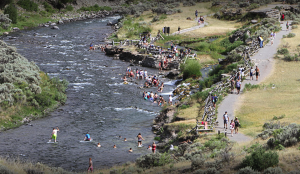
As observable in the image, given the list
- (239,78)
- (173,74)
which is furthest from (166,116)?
(173,74)

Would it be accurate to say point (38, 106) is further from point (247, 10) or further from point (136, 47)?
point (247, 10)

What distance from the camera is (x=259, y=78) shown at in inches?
1702

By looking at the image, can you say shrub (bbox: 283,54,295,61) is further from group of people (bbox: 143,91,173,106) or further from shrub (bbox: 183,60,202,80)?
group of people (bbox: 143,91,173,106)

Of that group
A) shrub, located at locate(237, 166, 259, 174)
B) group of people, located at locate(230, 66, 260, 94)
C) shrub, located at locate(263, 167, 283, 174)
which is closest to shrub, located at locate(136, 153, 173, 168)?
shrub, located at locate(237, 166, 259, 174)

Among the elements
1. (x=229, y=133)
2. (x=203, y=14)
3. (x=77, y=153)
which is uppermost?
(x=203, y=14)

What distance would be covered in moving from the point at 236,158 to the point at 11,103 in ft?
76.6

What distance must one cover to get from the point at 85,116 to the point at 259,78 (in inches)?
728

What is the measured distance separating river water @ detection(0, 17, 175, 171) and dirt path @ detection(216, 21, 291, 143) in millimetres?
6538

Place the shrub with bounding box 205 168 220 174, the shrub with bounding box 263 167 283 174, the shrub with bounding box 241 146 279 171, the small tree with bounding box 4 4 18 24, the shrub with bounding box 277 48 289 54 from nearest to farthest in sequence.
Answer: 1. the shrub with bounding box 263 167 283 174
2. the shrub with bounding box 241 146 279 171
3. the shrub with bounding box 205 168 220 174
4. the shrub with bounding box 277 48 289 54
5. the small tree with bounding box 4 4 18 24

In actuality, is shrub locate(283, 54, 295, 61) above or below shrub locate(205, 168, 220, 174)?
above

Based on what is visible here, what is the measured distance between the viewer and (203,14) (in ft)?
320

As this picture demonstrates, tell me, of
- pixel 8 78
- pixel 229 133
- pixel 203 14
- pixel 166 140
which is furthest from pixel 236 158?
pixel 203 14

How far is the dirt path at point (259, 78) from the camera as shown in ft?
98.6

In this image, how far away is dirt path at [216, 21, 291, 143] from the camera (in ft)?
98.6
